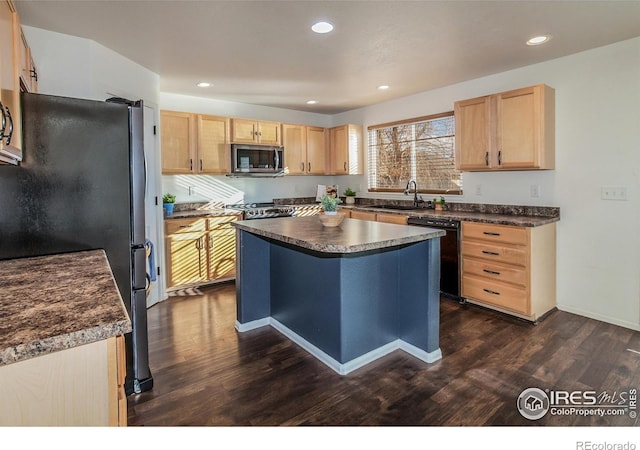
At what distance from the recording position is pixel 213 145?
4.65 metres

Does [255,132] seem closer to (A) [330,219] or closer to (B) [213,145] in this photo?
(B) [213,145]

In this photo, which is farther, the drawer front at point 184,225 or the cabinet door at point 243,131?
the cabinet door at point 243,131

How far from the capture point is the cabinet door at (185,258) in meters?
4.13

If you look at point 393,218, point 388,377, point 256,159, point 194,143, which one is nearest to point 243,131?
point 256,159

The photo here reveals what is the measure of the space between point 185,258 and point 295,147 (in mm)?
2334

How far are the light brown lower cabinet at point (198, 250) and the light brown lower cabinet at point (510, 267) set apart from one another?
278 cm

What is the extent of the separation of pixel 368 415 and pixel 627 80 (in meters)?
A: 3.40

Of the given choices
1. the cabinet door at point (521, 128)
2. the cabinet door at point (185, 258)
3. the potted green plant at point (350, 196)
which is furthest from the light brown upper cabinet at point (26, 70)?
the potted green plant at point (350, 196)

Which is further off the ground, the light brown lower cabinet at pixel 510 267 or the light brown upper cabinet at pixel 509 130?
the light brown upper cabinet at pixel 509 130

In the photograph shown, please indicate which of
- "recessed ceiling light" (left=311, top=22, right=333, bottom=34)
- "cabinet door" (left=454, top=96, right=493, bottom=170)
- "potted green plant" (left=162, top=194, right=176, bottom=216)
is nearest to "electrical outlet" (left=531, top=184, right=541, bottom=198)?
"cabinet door" (left=454, top=96, right=493, bottom=170)

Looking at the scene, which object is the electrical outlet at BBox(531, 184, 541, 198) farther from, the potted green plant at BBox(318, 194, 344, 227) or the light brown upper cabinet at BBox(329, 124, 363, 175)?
the light brown upper cabinet at BBox(329, 124, 363, 175)

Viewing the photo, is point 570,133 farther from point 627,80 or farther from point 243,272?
point 243,272

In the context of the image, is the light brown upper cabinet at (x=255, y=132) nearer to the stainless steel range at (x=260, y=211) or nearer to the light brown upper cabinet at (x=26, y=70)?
the stainless steel range at (x=260, y=211)

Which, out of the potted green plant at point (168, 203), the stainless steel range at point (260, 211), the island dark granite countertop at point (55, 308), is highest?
the potted green plant at point (168, 203)
